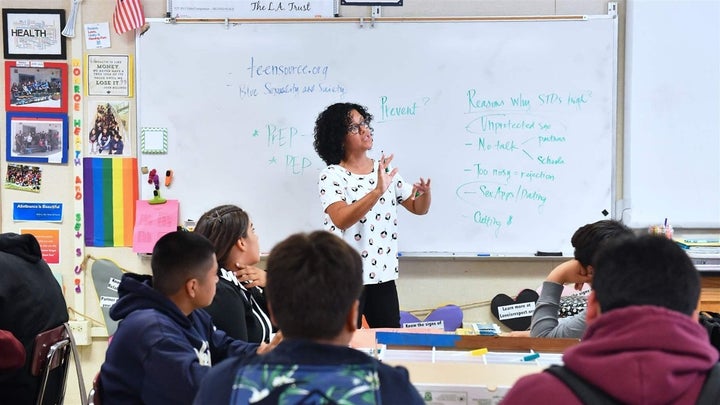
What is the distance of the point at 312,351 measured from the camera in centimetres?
102

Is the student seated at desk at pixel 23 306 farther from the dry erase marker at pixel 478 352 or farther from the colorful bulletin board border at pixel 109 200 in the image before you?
the dry erase marker at pixel 478 352

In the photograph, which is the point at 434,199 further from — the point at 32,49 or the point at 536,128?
the point at 32,49

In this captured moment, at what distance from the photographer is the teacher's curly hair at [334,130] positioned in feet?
10.0

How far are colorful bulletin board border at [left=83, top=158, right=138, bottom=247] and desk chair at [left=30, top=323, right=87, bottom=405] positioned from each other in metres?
1.28

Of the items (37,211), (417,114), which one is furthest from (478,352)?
(37,211)

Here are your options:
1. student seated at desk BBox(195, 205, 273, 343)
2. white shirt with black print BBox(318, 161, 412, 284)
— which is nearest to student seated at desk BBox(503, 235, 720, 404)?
student seated at desk BBox(195, 205, 273, 343)

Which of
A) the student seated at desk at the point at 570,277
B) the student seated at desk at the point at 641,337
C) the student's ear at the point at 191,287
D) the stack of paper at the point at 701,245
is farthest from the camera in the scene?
the stack of paper at the point at 701,245

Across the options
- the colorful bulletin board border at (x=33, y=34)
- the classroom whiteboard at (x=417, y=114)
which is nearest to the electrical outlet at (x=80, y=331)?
the classroom whiteboard at (x=417, y=114)

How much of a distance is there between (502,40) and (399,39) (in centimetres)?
51

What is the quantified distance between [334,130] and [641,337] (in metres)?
2.28

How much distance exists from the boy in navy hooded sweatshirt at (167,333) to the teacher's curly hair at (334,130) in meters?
1.34

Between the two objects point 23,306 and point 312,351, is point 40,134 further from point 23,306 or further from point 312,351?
point 312,351

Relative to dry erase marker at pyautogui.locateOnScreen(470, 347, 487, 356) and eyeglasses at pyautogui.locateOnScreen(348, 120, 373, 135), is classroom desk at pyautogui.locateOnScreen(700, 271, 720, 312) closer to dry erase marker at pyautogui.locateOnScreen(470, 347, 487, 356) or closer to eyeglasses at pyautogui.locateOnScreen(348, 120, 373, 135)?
eyeglasses at pyautogui.locateOnScreen(348, 120, 373, 135)

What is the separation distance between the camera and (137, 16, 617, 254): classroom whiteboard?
3312 millimetres
